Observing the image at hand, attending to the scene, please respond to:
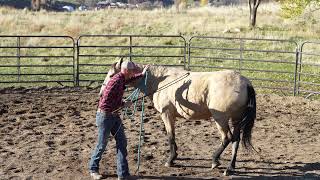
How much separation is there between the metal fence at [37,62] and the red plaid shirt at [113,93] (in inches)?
255

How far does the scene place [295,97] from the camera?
11828mm

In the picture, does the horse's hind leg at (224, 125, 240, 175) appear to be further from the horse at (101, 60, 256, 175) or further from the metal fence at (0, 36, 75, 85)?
the metal fence at (0, 36, 75, 85)

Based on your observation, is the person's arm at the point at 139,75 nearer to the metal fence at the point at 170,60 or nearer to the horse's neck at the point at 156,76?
the horse's neck at the point at 156,76

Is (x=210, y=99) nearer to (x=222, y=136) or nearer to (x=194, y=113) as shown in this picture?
(x=194, y=113)

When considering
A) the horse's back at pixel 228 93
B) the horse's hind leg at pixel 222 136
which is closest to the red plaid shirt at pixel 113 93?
the horse's back at pixel 228 93

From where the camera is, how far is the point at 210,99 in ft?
22.1

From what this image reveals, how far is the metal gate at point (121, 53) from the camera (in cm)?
1330

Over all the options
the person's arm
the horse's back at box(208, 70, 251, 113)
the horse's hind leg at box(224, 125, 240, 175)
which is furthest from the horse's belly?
the person's arm

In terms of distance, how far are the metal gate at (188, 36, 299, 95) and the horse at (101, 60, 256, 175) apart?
5.37 meters

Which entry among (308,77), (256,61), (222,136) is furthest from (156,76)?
(308,77)

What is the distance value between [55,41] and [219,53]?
706cm

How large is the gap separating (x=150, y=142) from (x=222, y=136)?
1.69 metres

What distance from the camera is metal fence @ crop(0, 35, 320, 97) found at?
12.8 m

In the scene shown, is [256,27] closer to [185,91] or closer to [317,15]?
[317,15]
